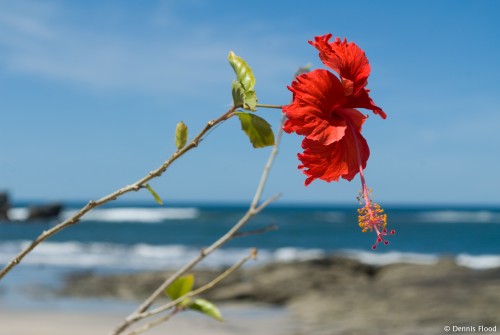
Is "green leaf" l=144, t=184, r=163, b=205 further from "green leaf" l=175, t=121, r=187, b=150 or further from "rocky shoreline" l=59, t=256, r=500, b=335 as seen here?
"rocky shoreline" l=59, t=256, r=500, b=335

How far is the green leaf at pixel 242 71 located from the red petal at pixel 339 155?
87 mm

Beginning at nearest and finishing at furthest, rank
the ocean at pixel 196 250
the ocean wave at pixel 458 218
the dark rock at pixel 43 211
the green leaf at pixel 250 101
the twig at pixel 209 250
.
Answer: the green leaf at pixel 250 101, the twig at pixel 209 250, the ocean at pixel 196 250, the dark rock at pixel 43 211, the ocean wave at pixel 458 218

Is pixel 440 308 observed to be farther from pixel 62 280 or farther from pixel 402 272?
pixel 62 280

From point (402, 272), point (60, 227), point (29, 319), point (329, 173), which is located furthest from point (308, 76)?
point (402, 272)

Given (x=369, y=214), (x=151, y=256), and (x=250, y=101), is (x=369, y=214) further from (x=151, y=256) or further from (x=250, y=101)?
(x=151, y=256)

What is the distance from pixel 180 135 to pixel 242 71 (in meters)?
0.11

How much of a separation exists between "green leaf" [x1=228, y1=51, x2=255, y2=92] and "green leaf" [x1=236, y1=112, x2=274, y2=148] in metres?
0.04

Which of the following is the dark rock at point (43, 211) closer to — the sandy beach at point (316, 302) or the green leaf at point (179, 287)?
the sandy beach at point (316, 302)

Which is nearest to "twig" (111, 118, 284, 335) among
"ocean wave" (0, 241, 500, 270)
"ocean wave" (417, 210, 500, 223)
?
"ocean wave" (0, 241, 500, 270)

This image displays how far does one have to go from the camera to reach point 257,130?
67cm

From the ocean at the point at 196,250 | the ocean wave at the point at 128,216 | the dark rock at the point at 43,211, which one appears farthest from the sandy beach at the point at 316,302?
the ocean wave at the point at 128,216

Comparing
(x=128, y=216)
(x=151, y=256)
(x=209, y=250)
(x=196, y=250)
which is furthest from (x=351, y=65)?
(x=128, y=216)

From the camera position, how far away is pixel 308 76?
656 millimetres

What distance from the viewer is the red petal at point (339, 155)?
0.68 meters
